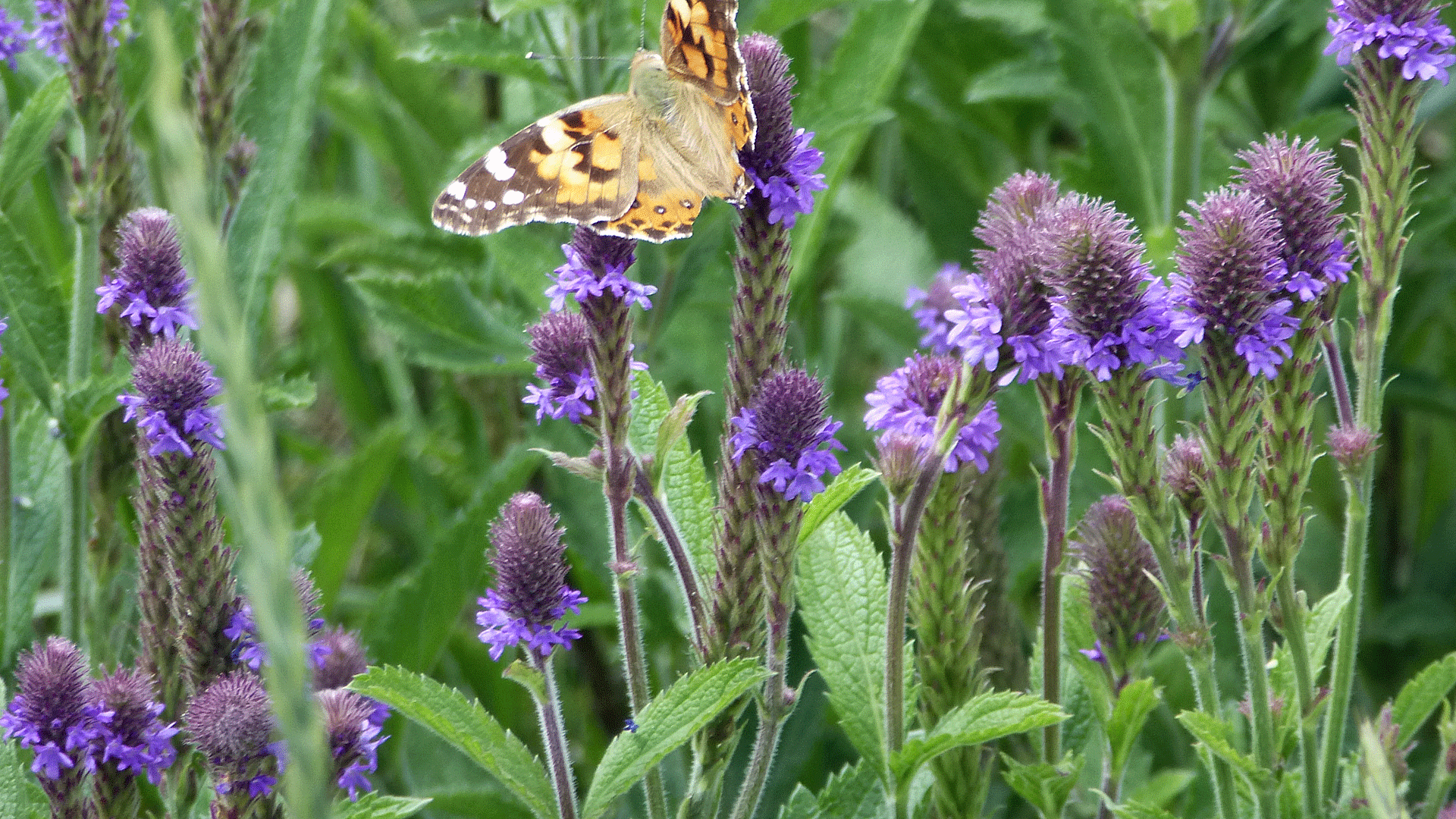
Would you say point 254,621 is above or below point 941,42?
below

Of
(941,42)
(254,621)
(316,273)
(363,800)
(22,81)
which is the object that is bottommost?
(363,800)

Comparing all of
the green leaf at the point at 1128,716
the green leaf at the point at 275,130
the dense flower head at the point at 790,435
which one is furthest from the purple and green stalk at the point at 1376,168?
the green leaf at the point at 275,130

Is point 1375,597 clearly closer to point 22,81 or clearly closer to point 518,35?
point 518,35

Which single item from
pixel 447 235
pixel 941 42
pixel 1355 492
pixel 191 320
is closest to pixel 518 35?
pixel 447 235

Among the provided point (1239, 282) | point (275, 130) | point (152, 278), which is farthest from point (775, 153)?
point (275, 130)

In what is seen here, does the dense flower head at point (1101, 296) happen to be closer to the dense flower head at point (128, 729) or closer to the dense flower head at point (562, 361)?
the dense flower head at point (562, 361)

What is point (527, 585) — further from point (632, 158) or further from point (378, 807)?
point (632, 158)

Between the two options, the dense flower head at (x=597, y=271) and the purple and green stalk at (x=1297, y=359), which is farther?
the dense flower head at (x=597, y=271)
